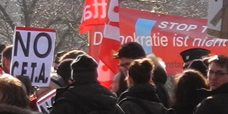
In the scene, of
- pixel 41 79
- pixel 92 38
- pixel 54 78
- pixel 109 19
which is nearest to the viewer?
pixel 41 79

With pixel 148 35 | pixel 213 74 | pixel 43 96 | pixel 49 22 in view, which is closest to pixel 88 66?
pixel 213 74

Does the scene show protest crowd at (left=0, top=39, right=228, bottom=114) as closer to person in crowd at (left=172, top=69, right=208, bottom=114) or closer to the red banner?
person in crowd at (left=172, top=69, right=208, bottom=114)

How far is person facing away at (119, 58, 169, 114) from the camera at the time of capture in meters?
6.13

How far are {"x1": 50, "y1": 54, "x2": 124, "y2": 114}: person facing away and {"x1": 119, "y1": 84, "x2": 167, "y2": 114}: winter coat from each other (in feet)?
0.96

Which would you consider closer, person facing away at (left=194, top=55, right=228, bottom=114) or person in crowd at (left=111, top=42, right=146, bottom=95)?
person facing away at (left=194, top=55, right=228, bottom=114)

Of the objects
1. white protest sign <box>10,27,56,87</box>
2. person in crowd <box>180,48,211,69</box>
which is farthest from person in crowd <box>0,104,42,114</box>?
person in crowd <box>180,48,211,69</box>

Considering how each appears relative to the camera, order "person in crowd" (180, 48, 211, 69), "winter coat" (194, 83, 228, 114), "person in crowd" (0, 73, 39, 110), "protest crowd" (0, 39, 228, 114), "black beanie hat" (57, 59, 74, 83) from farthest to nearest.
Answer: "person in crowd" (180, 48, 211, 69)
"black beanie hat" (57, 59, 74, 83)
"winter coat" (194, 83, 228, 114)
"protest crowd" (0, 39, 228, 114)
"person in crowd" (0, 73, 39, 110)

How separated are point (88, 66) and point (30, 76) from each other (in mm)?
1545

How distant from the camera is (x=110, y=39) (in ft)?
29.1

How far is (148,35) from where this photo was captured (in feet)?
36.8

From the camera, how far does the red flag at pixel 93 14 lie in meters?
9.80

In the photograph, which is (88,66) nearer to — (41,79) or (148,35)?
(41,79)

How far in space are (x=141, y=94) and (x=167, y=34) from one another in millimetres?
5236

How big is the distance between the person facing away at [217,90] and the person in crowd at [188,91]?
19cm
